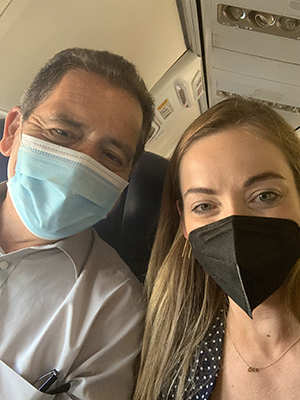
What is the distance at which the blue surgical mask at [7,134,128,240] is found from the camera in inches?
46.4

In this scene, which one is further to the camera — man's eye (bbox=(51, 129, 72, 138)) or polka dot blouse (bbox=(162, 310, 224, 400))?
man's eye (bbox=(51, 129, 72, 138))

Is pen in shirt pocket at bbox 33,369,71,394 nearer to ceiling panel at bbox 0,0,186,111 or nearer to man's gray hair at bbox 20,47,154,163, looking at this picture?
man's gray hair at bbox 20,47,154,163

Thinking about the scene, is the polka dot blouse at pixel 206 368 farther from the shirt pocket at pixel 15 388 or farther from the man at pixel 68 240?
the shirt pocket at pixel 15 388

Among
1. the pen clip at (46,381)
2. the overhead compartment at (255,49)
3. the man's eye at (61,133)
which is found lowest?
the pen clip at (46,381)

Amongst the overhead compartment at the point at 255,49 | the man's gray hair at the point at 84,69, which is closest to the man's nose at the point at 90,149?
the man's gray hair at the point at 84,69

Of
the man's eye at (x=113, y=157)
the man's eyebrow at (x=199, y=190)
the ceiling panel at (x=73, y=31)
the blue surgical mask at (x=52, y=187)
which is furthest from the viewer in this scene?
the ceiling panel at (x=73, y=31)

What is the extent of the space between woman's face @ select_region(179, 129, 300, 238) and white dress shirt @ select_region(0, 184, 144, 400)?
16.0 inches

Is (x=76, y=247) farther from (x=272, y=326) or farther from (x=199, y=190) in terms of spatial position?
(x=272, y=326)

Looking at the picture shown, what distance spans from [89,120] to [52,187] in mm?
286

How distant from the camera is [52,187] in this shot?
119 centimetres

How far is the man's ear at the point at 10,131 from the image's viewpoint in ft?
4.40

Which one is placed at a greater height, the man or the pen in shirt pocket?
the man

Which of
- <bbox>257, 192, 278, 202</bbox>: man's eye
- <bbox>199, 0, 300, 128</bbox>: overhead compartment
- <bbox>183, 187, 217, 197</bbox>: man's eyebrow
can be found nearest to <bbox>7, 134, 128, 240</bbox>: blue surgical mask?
<bbox>183, 187, 217, 197</bbox>: man's eyebrow

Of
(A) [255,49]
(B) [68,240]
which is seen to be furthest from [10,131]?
(A) [255,49]
